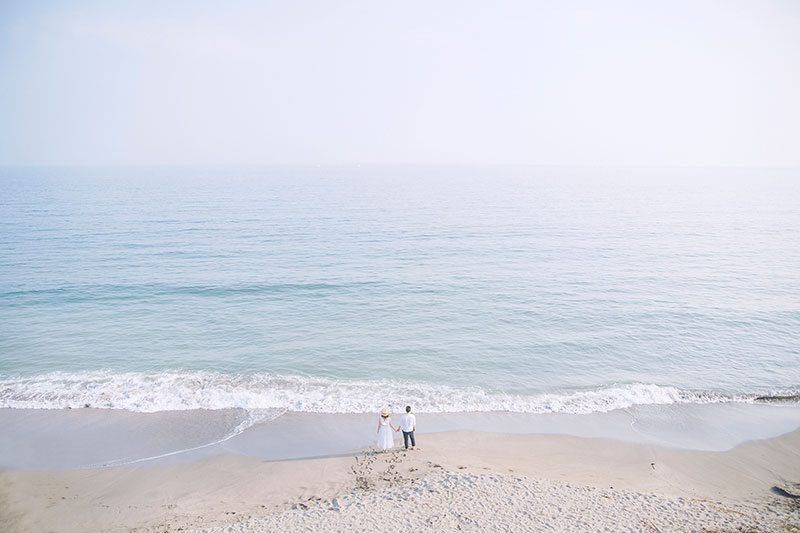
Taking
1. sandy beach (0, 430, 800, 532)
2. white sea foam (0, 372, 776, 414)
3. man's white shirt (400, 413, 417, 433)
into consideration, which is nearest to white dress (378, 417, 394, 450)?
sandy beach (0, 430, 800, 532)

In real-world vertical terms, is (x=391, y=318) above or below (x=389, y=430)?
above

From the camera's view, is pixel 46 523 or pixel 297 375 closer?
pixel 46 523

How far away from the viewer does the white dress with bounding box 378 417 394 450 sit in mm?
15157

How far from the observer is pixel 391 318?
28688 mm

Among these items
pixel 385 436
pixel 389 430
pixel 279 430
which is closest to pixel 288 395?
pixel 279 430

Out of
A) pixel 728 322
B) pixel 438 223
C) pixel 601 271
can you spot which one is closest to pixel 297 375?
pixel 728 322

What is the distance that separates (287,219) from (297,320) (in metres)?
39.9

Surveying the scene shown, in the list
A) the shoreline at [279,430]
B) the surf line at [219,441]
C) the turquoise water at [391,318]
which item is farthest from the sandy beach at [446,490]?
the turquoise water at [391,318]

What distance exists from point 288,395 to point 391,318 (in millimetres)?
10065

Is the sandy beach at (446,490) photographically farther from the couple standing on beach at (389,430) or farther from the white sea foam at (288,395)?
the white sea foam at (288,395)

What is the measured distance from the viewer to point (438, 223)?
6338 centimetres

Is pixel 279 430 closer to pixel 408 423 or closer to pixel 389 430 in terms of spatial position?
pixel 389 430

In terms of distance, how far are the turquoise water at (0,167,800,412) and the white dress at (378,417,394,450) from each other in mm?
3759

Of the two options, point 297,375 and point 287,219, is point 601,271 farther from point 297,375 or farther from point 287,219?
point 287,219
